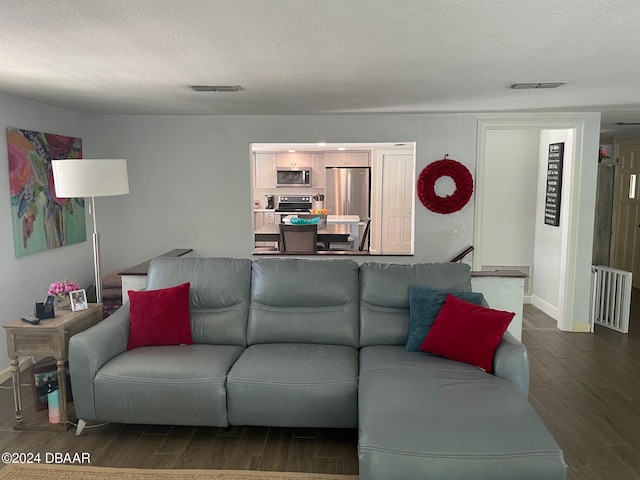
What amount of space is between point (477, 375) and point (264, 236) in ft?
13.7

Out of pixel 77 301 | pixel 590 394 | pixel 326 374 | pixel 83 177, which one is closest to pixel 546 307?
pixel 590 394

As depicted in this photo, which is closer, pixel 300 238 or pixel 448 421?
pixel 448 421

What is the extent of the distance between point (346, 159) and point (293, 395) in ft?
23.1

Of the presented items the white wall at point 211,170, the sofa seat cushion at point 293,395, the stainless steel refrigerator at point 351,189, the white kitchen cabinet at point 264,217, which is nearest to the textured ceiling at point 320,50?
the white wall at point 211,170

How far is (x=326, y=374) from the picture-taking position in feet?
9.39

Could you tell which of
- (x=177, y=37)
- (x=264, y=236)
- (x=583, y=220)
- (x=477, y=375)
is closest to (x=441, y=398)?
(x=477, y=375)

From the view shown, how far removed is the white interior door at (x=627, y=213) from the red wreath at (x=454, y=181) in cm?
351

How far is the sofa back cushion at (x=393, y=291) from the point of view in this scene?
3338mm

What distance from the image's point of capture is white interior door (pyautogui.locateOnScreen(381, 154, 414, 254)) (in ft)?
29.6

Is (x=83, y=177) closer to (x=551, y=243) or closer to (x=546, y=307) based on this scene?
(x=551, y=243)

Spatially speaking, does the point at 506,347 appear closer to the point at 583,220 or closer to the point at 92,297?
the point at 583,220

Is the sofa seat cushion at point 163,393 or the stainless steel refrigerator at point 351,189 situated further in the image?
the stainless steel refrigerator at point 351,189

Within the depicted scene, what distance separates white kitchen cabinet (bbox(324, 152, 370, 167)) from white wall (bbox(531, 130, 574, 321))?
3.75 meters

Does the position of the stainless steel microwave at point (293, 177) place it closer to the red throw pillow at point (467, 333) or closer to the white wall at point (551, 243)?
the white wall at point (551, 243)
